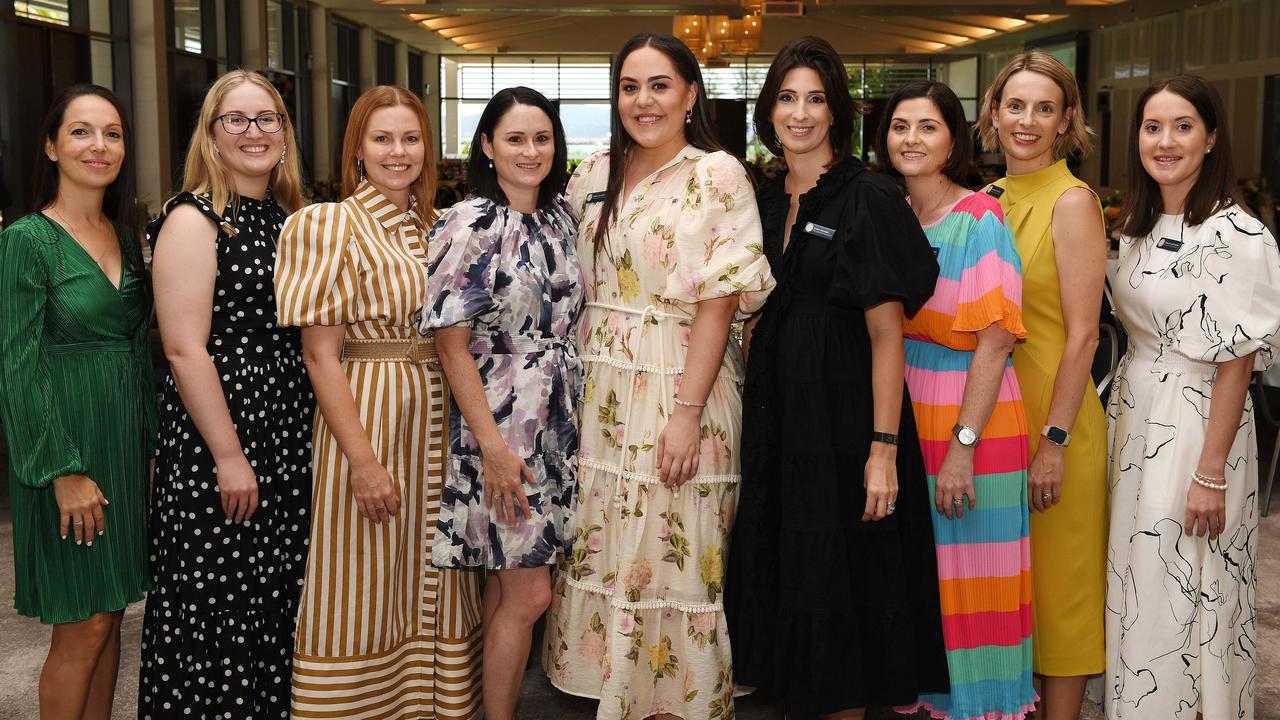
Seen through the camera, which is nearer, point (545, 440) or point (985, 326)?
point (985, 326)

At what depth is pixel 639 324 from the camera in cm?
282

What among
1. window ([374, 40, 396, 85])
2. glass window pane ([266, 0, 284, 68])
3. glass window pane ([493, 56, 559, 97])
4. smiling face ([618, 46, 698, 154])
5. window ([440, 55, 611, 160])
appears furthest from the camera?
glass window pane ([493, 56, 559, 97])

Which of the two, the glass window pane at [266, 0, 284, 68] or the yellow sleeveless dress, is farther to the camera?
the glass window pane at [266, 0, 284, 68]

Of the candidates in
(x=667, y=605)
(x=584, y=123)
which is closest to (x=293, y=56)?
(x=584, y=123)

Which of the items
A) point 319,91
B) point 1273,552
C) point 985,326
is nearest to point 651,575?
point 985,326

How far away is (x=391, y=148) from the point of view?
280 centimetres

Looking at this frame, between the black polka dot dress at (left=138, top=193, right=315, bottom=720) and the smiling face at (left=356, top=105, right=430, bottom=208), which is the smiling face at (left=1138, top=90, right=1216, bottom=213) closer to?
the smiling face at (left=356, top=105, right=430, bottom=208)

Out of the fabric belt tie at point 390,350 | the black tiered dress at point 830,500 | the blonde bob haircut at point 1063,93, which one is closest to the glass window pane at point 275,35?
the fabric belt tie at point 390,350

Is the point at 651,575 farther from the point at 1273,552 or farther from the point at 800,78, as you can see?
the point at 1273,552

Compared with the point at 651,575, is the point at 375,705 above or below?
below

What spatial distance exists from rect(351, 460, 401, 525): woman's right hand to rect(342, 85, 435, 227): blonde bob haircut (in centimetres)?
70

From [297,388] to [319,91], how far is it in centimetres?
1524

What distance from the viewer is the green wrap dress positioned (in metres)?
2.58

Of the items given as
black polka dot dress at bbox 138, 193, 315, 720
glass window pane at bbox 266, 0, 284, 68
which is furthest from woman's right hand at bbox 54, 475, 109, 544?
glass window pane at bbox 266, 0, 284, 68
